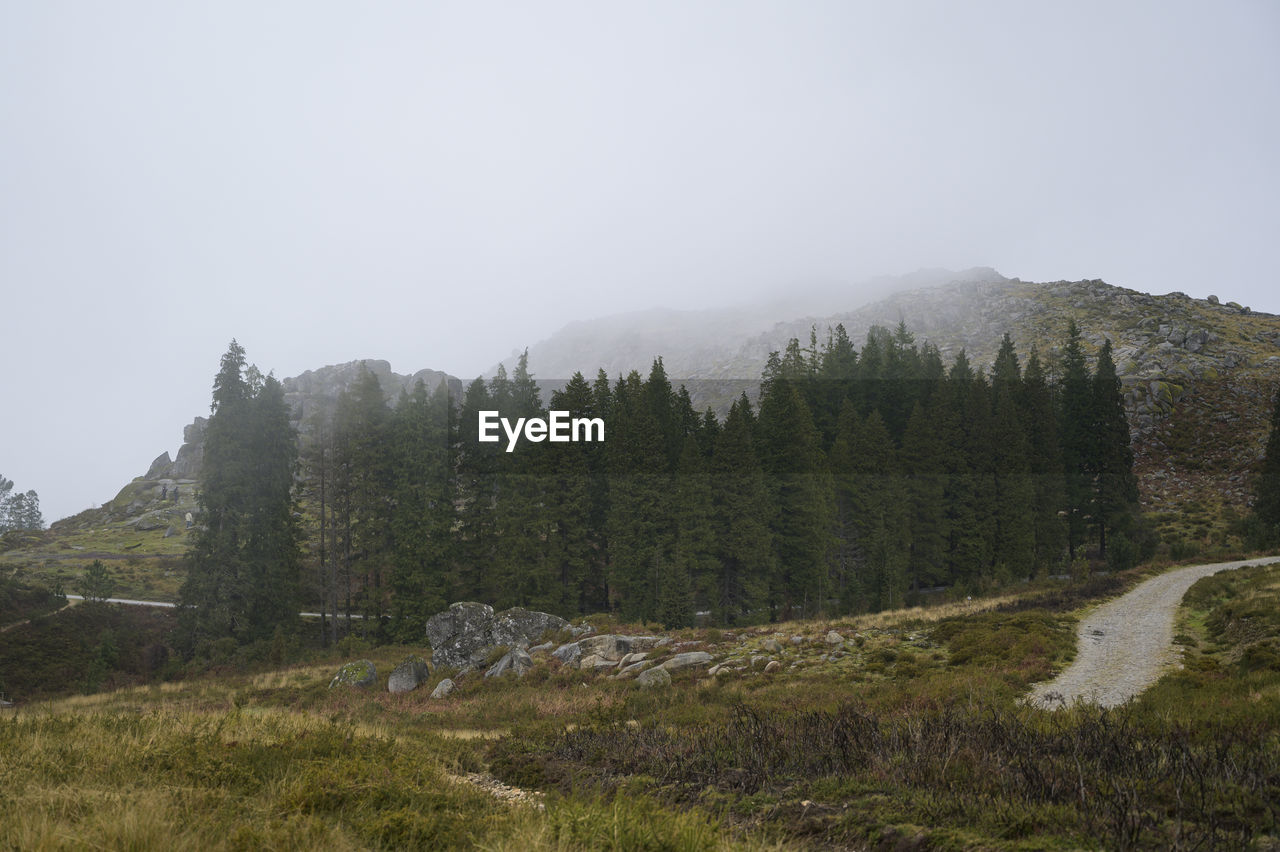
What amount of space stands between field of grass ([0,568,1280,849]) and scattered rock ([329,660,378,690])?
34.1 ft

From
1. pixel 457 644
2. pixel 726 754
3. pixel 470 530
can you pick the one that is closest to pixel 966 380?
pixel 470 530

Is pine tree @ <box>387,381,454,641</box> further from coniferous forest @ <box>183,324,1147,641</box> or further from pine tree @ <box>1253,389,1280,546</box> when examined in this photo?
pine tree @ <box>1253,389,1280,546</box>

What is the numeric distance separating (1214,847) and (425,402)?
44.3m

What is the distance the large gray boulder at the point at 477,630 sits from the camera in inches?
1078

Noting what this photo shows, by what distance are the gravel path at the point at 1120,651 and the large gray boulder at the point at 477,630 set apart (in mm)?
20424

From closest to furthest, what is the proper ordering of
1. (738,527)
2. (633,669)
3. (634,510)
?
(633,669)
(738,527)
(634,510)

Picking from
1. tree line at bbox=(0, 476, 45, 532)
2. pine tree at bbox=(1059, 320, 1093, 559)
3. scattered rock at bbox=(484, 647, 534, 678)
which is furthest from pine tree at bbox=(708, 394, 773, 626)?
tree line at bbox=(0, 476, 45, 532)

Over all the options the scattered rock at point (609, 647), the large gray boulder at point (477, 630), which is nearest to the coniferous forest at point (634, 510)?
the large gray boulder at point (477, 630)

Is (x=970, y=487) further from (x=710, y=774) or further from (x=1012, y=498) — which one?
(x=710, y=774)

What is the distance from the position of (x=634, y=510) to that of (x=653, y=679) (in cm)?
1917

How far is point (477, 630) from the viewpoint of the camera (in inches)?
1125

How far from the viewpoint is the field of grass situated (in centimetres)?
569

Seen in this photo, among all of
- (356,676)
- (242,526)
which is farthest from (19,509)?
(356,676)

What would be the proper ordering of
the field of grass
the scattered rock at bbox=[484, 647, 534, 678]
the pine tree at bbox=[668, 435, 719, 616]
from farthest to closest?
the pine tree at bbox=[668, 435, 719, 616]
the scattered rock at bbox=[484, 647, 534, 678]
the field of grass
